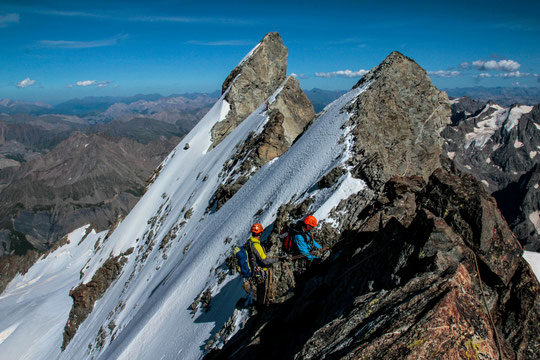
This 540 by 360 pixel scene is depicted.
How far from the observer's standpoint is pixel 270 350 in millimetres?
8859

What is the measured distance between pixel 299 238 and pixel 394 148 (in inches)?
442

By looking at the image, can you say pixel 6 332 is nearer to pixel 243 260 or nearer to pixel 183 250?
pixel 183 250

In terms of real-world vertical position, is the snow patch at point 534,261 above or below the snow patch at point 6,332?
above

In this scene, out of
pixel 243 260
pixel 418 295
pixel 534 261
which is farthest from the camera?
pixel 534 261

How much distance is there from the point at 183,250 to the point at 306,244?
17.7m

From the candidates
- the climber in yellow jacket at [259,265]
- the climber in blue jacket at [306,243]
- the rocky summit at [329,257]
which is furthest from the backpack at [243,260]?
the climber in blue jacket at [306,243]

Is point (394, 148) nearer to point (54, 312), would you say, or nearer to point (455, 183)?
point (455, 183)

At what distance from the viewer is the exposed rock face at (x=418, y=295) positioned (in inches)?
235

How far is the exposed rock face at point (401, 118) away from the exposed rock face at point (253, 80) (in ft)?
103

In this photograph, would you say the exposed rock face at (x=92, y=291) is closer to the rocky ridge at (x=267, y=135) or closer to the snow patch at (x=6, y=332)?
the snow patch at (x=6, y=332)

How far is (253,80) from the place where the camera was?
178 feet

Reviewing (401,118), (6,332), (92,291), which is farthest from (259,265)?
(6,332)

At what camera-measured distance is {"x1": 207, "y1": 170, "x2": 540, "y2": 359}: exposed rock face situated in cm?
598

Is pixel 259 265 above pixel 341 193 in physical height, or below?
below
